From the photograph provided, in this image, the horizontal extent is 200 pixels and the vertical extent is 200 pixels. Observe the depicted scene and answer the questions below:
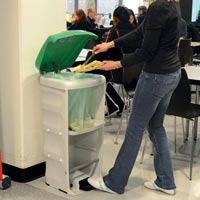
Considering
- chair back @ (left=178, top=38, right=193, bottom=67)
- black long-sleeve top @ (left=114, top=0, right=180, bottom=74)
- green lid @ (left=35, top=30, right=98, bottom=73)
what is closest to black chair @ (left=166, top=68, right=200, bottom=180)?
black long-sleeve top @ (left=114, top=0, right=180, bottom=74)

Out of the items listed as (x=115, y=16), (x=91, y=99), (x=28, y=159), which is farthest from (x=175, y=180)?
(x=115, y=16)

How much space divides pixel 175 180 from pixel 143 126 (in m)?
0.68

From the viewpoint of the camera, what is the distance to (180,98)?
10.2 feet

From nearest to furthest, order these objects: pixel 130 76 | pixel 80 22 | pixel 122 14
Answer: pixel 130 76 < pixel 122 14 < pixel 80 22

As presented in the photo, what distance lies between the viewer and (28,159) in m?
2.94

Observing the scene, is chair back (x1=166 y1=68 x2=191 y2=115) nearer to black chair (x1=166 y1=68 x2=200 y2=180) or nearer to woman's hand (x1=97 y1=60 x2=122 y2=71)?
black chair (x1=166 y1=68 x2=200 y2=180)

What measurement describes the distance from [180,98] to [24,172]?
128 cm

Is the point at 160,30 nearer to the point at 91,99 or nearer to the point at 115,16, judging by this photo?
the point at 91,99

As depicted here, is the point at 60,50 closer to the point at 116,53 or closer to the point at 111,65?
the point at 111,65

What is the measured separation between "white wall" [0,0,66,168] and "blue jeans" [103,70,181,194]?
2.05 feet

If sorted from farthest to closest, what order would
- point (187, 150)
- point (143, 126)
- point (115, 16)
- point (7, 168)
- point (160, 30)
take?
1. point (115, 16)
2. point (187, 150)
3. point (7, 168)
4. point (143, 126)
5. point (160, 30)

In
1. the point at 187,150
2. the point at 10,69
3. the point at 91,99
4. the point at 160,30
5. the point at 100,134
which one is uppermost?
the point at 160,30

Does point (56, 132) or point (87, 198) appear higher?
point (56, 132)

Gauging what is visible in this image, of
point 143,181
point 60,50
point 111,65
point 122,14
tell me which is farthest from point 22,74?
point 122,14
